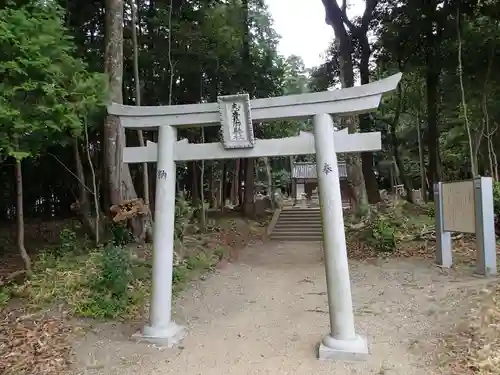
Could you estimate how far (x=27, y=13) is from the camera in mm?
5430

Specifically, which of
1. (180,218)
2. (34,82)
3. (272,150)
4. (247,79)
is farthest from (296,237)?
(34,82)

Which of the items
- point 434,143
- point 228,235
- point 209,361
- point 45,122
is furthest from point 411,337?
point 434,143

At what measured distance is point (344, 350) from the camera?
4.79 meters

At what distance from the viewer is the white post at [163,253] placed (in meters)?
5.48

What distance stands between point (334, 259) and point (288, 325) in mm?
1747

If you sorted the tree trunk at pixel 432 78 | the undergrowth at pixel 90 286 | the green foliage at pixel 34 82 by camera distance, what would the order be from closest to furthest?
the green foliage at pixel 34 82 → the undergrowth at pixel 90 286 → the tree trunk at pixel 432 78

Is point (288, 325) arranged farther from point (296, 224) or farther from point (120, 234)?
point (296, 224)

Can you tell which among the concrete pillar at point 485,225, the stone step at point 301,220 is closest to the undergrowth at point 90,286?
the concrete pillar at point 485,225

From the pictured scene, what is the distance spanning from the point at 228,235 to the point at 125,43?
6.75m

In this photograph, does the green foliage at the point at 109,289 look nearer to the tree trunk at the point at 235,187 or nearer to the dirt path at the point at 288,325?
the dirt path at the point at 288,325

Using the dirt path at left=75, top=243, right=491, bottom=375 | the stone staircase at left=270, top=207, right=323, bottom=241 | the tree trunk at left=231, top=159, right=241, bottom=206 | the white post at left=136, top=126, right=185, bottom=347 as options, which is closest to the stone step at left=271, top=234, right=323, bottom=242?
the stone staircase at left=270, top=207, right=323, bottom=241

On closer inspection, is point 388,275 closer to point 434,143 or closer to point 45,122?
point 45,122

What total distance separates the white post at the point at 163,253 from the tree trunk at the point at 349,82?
26.1 ft

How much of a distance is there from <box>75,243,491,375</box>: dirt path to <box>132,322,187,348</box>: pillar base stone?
100 mm
